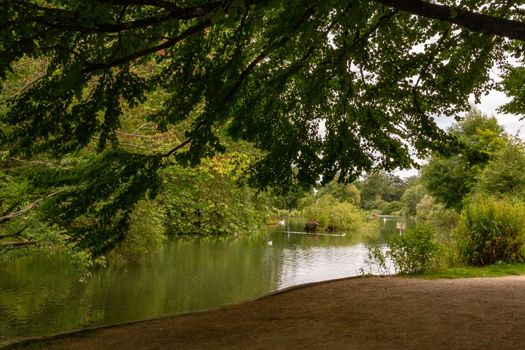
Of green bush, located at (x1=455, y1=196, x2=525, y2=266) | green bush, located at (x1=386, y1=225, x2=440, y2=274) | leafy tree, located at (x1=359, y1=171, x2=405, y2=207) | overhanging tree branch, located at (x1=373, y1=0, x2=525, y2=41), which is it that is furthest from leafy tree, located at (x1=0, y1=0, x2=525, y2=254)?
leafy tree, located at (x1=359, y1=171, x2=405, y2=207)

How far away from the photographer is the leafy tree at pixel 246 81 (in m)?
3.98

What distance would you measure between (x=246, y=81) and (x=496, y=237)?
853cm

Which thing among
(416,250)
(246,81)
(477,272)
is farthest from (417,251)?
(246,81)

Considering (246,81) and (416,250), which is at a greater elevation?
(246,81)

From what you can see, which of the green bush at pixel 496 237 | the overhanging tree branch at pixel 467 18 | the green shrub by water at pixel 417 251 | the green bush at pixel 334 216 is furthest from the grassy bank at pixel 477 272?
the green bush at pixel 334 216

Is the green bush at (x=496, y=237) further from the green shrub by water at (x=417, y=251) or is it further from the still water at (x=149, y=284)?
the still water at (x=149, y=284)

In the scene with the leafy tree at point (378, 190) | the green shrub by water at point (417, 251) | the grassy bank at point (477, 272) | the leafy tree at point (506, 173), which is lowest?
the grassy bank at point (477, 272)

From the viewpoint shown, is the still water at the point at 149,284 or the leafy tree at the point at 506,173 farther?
the leafy tree at the point at 506,173

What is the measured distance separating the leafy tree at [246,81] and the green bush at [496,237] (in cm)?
435

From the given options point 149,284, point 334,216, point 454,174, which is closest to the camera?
point 149,284

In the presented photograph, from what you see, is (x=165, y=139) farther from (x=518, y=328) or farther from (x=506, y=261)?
(x=506, y=261)

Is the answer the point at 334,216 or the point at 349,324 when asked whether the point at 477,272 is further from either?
the point at 334,216

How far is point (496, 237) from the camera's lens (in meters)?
11.1

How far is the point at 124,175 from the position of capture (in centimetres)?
514
